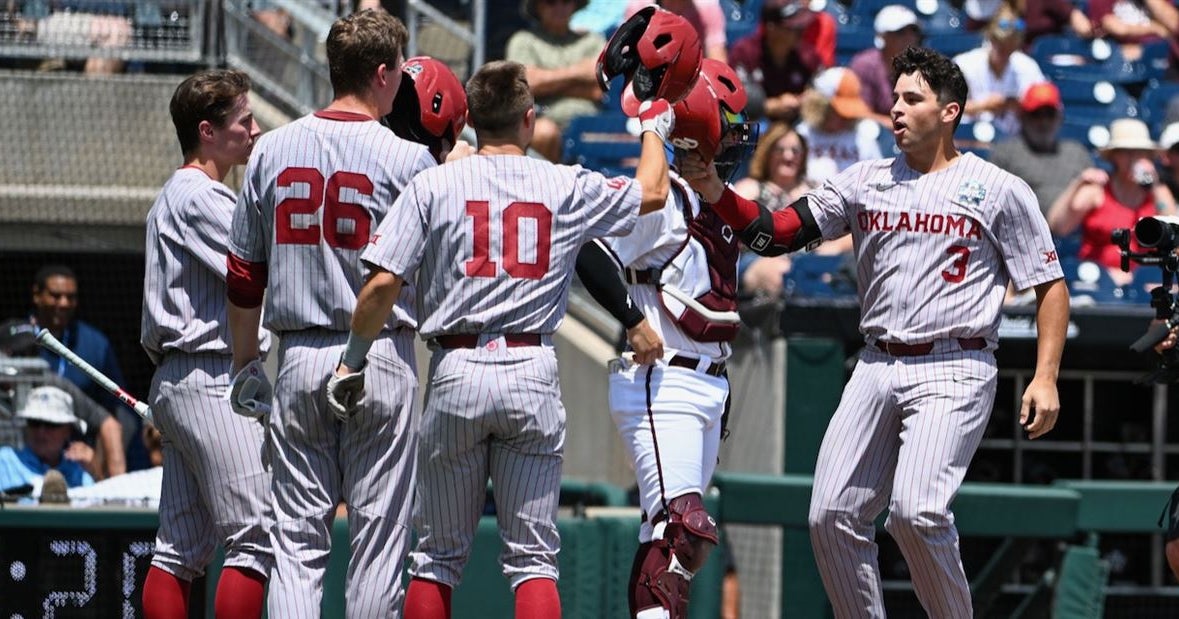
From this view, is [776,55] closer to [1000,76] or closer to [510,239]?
[1000,76]

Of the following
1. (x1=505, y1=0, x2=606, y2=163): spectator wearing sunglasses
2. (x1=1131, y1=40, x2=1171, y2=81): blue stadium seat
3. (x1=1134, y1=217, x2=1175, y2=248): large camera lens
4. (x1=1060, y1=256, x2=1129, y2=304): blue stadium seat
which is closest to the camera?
(x1=1134, y1=217, x2=1175, y2=248): large camera lens

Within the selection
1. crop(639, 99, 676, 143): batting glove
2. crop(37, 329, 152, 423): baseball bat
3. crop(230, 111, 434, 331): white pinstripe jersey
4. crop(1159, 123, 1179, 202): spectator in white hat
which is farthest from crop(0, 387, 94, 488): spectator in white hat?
crop(1159, 123, 1179, 202): spectator in white hat

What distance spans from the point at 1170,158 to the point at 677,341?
18.6ft

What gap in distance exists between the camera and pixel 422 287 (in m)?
4.89

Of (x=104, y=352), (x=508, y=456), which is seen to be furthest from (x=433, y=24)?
(x=508, y=456)

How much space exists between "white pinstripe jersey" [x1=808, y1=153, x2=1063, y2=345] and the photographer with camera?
14.1 ft

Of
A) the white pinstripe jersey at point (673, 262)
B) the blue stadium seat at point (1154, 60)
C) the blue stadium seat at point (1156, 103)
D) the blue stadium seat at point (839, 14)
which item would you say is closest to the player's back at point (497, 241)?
the white pinstripe jersey at point (673, 262)

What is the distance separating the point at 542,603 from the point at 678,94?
153 cm

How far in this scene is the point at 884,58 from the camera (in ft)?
35.2

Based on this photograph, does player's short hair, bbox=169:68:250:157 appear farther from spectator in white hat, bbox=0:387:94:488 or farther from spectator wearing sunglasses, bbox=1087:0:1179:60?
spectator wearing sunglasses, bbox=1087:0:1179:60

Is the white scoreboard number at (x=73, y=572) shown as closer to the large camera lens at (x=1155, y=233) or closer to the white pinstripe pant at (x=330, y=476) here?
the white pinstripe pant at (x=330, y=476)

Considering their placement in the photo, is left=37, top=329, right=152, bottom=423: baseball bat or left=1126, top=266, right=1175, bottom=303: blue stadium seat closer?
left=37, top=329, right=152, bottom=423: baseball bat

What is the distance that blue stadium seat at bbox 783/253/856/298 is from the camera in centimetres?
884

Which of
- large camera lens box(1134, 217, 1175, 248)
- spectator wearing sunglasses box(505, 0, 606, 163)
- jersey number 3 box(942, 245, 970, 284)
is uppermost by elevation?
spectator wearing sunglasses box(505, 0, 606, 163)
